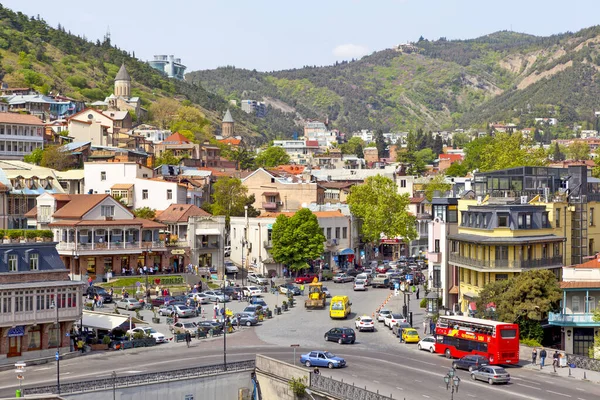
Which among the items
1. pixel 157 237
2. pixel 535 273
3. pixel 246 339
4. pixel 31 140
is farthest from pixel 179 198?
pixel 535 273

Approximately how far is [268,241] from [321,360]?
49953 mm

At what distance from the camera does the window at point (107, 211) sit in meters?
96.3

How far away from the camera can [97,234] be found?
95.1 meters

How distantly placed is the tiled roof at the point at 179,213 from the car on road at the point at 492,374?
5296cm

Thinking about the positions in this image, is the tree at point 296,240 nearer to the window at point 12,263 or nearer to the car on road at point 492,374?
the window at point 12,263

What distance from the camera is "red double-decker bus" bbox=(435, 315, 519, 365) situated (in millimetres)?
60812

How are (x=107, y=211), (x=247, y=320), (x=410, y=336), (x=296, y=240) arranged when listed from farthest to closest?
(x=296, y=240), (x=107, y=211), (x=247, y=320), (x=410, y=336)

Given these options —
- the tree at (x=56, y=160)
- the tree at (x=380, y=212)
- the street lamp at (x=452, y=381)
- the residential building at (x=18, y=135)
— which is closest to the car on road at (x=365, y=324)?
the street lamp at (x=452, y=381)

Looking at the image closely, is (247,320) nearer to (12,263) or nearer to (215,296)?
(215,296)

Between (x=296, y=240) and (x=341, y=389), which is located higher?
(x=296, y=240)

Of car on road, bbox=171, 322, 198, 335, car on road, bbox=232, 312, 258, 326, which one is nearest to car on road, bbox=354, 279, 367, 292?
car on road, bbox=232, 312, 258, 326

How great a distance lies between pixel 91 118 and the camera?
157750mm

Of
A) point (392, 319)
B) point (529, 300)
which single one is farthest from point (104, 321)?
point (529, 300)

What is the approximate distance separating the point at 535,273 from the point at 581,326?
472 cm
